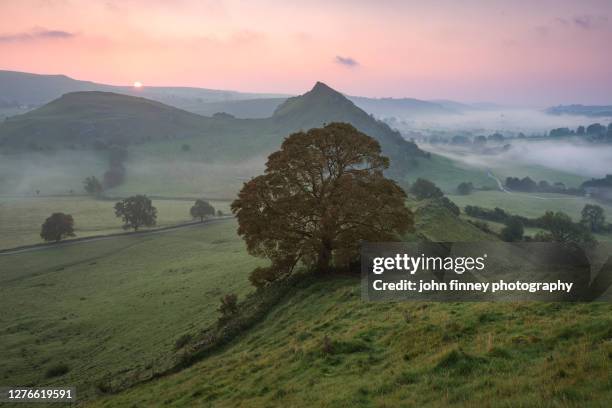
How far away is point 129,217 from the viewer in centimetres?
11012

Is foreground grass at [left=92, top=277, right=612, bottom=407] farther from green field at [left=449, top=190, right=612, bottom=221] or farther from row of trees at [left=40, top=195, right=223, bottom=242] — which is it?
green field at [left=449, top=190, right=612, bottom=221]

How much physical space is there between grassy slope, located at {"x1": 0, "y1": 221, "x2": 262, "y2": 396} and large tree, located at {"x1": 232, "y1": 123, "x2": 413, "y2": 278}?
12.2m

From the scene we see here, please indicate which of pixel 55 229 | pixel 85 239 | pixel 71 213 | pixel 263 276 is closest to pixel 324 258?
pixel 263 276

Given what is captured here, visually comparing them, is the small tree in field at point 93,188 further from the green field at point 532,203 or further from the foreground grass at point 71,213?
the green field at point 532,203

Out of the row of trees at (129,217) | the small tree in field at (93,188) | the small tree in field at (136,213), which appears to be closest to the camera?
the row of trees at (129,217)

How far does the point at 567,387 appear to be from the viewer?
35.9 ft

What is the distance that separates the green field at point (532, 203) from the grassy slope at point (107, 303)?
122 m

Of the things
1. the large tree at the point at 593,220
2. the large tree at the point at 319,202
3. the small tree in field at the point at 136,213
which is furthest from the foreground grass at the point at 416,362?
the large tree at the point at 593,220

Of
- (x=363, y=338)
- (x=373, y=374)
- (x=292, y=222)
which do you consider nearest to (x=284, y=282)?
(x=292, y=222)

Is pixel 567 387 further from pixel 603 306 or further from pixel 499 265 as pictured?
pixel 499 265

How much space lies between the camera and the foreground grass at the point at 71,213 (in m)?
109

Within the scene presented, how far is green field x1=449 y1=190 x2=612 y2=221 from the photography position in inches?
6289

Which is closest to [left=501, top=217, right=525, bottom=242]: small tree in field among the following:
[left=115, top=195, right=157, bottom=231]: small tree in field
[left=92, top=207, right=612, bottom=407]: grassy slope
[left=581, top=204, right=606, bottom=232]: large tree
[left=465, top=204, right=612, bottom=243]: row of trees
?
[left=465, top=204, right=612, bottom=243]: row of trees

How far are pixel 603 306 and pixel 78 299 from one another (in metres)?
62.4
